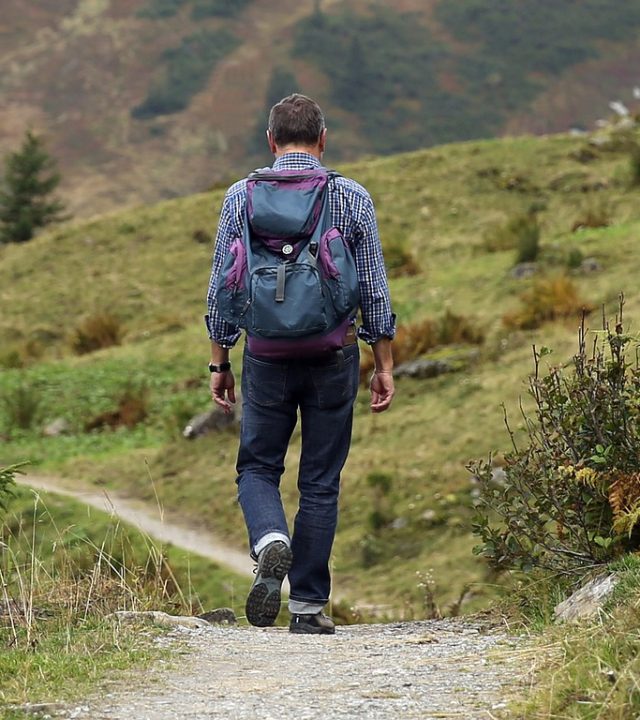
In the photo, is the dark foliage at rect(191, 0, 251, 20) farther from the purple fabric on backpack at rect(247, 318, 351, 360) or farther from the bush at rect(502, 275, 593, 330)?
the purple fabric on backpack at rect(247, 318, 351, 360)

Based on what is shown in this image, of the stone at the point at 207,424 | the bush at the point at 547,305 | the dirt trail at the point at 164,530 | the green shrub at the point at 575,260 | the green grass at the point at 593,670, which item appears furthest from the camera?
the green shrub at the point at 575,260

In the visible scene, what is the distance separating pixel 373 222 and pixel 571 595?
58.3 inches

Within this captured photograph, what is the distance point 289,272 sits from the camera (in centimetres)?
466

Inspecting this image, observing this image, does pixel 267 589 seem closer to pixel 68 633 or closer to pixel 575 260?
pixel 68 633

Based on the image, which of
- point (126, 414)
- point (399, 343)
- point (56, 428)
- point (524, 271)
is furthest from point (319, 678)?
point (524, 271)

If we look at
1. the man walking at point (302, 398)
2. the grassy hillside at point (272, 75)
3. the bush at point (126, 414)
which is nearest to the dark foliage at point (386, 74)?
the grassy hillside at point (272, 75)

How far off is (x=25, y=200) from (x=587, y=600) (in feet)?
98.4

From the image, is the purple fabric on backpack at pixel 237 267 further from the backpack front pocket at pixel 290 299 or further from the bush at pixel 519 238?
the bush at pixel 519 238

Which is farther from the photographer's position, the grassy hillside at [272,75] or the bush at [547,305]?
the grassy hillside at [272,75]

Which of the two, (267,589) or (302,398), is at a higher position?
(302,398)

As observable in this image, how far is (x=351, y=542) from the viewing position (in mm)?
9969

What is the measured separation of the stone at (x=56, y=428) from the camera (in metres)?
15.0

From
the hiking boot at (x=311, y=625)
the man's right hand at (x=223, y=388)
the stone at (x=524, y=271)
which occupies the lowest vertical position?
the stone at (x=524, y=271)

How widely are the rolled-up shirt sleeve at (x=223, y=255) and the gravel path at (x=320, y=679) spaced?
107 cm
